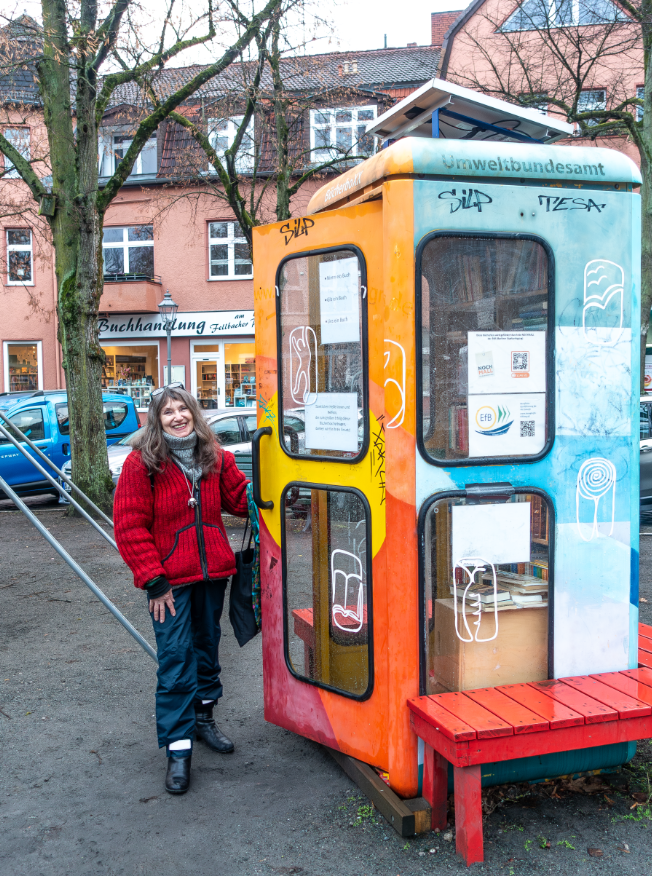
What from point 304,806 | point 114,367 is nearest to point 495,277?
point 304,806

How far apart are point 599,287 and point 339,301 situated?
0.98 meters

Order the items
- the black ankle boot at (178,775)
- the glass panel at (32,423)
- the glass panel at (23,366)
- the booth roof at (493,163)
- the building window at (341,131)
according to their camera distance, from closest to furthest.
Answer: the booth roof at (493,163), the black ankle boot at (178,775), the glass panel at (32,423), the building window at (341,131), the glass panel at (23,366)

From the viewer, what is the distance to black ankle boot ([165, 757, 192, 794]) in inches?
127

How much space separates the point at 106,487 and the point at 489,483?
339 inches

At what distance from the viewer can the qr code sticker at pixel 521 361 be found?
9.80ft

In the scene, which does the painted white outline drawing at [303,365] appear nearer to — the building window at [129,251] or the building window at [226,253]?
the building window at [226,253]

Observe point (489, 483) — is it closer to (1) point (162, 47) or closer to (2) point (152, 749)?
(2) point (152, 749)

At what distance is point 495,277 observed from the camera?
2980mm

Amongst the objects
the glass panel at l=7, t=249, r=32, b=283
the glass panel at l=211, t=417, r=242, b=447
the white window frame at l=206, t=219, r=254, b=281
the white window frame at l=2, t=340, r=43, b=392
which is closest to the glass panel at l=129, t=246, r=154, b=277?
the white window frame at l=206, t=219, r=254, b=281

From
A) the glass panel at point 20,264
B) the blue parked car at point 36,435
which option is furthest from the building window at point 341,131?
the glass panel at point 20,264

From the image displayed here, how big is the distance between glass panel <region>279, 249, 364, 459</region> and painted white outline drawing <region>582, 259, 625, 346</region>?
0.85m

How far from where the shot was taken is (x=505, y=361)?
298cm

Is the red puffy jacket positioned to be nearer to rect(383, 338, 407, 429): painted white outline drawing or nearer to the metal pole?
the metal pole

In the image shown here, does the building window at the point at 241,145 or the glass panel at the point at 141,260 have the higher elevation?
the building window at the point at 241,145
